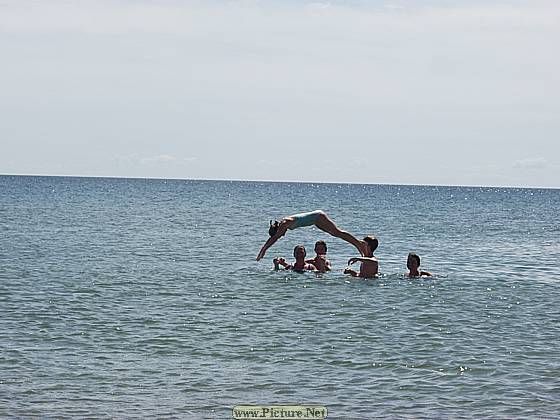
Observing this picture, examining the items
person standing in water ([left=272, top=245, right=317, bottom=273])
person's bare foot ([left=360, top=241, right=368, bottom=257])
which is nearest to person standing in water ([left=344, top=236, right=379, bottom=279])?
person's bare foot ([left=360, top=241, right=368, bottom=257])

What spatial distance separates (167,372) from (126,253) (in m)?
23.7

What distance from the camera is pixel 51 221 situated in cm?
6209

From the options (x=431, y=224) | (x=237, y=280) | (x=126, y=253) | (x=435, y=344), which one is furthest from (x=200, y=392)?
(x=431, y=224)

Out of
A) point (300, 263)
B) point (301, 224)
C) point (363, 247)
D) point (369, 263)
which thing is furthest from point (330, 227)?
point (300, 263)

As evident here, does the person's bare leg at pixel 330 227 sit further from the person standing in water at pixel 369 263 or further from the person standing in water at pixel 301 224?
the person standing in water at pixel 369 263

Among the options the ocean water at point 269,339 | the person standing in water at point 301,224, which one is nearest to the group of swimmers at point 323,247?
the person standing in water at point 301,224

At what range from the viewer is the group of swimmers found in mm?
24125

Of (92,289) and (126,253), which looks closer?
(92,289)

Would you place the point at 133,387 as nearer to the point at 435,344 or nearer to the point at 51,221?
the point at 435,344

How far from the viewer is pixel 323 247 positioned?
27578 millimetres

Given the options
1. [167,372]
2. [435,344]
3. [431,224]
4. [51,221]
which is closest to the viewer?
[167,372]

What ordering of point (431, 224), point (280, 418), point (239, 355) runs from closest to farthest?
point (280, 418)
point (239, 355)
point (431, 224)

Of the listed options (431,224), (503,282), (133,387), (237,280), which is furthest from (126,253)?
(431,224)

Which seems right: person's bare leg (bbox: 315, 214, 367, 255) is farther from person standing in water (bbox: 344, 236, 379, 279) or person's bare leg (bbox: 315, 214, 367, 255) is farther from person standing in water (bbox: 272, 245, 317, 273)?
person standing in water (bbox: 272, 245, 317, 273)
